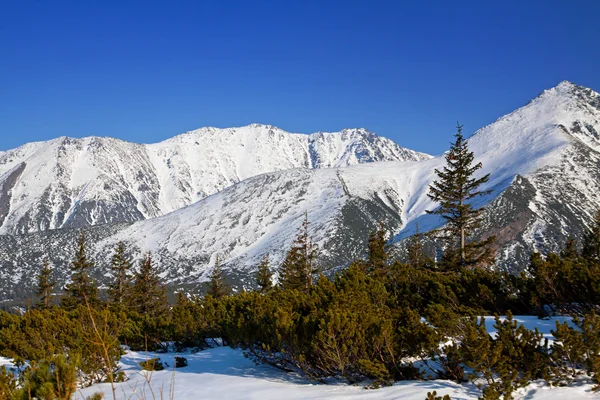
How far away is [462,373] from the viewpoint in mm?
7590

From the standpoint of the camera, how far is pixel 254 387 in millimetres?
8398

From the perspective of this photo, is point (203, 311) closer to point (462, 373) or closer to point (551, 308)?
point (462, 373)

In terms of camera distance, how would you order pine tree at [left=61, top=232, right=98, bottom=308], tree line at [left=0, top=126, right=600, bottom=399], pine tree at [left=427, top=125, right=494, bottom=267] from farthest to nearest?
1. pine tree at [left=61, top=232, right=98, bottom=308]
2. pine tree at [left=427, top=125, right=494, bottom=267]
3. tree line at [left=0, top=126, right=600, bottom=399]

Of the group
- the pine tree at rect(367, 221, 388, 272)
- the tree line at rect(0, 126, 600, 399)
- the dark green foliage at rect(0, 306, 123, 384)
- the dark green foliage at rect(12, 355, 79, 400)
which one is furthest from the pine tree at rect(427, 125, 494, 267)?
the dark green foliage at rect(12, 355, 79, 400)

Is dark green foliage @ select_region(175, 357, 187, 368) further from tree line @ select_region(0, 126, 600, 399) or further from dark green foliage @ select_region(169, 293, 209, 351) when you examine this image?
dark green foliage @ select_region(169, 293, 209, 351)

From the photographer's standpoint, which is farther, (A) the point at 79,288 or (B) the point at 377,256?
(A) the point at 79,288

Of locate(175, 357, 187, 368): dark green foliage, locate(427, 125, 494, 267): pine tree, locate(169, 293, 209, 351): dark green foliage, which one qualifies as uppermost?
locate(427, 125, 494, 267): pine tree

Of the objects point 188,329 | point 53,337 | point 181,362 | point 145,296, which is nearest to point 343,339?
point 181,362

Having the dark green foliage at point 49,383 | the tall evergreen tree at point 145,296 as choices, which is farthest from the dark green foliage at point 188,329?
the tall evergreen tree at point 145,296

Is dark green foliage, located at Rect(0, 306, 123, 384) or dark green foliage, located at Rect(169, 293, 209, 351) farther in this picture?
dark green foliage, located at Rect(169, 293, 209, 351)

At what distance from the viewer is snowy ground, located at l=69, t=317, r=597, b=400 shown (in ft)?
22.7

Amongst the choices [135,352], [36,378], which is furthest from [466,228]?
[36,378]

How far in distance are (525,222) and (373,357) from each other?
184476 millimetres

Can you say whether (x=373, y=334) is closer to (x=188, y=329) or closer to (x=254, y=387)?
(x=254, y=387)
